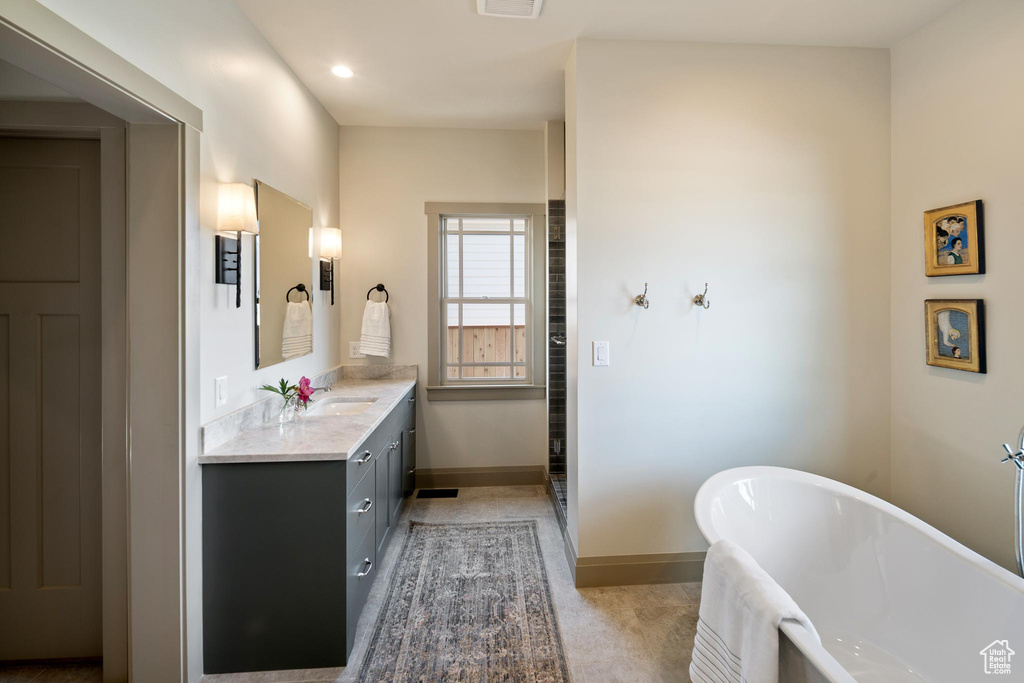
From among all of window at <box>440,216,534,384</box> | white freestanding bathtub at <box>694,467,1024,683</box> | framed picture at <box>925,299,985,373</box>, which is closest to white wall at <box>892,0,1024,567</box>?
framed picture at <box>925,299,985,373</box>

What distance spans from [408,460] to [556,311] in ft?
4.83

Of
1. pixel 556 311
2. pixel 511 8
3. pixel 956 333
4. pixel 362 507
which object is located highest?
pixel 511 8

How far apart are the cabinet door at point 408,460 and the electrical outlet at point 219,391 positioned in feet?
4.24

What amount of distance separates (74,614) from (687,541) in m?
2.61

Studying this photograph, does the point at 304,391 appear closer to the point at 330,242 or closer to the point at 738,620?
the point at 330,242

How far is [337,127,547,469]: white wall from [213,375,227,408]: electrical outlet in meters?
1.65

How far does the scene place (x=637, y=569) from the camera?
247 cm

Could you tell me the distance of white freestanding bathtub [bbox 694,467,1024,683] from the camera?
151cm

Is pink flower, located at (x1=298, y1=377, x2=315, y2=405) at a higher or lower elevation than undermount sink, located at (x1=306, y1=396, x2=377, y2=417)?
higher

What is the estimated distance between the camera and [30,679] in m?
1.80

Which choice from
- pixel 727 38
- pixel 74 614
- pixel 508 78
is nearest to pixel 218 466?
pixel 74 614

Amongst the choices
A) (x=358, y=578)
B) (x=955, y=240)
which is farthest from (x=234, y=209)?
(x=955, y=240)

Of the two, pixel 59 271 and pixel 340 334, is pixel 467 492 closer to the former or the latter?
pixel 340 334

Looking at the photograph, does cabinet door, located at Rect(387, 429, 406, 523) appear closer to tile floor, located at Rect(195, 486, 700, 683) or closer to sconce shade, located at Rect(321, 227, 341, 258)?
tile floor, located at Rect(195, 486, 700, 683)
